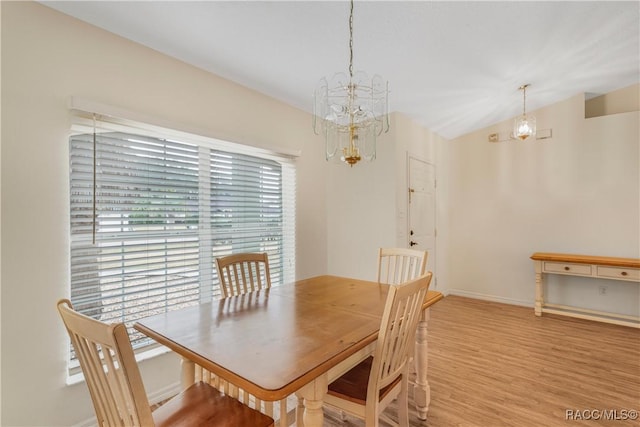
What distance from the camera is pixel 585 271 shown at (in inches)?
135

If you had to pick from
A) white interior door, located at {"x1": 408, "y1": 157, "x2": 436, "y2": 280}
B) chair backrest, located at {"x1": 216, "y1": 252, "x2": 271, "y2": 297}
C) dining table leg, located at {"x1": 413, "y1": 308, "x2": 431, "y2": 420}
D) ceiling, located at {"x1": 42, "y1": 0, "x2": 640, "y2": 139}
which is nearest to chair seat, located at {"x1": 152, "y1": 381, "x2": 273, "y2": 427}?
chair backrest, located at {"x1": 216, "y1": 252, "x2": 271, "y2": 297}

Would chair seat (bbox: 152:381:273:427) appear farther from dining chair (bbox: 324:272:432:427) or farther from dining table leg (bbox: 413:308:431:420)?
dining table leg (bbox: 413:308:431:420)

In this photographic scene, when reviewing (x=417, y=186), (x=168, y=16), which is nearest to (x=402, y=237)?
(x=417, y=186)

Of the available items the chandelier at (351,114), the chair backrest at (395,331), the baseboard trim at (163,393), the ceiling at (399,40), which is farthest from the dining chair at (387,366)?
the ceiling at (399,40)

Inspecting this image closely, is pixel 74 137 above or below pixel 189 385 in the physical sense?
above

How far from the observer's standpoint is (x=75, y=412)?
5.90 ft

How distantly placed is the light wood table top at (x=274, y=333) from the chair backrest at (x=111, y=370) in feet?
0.82

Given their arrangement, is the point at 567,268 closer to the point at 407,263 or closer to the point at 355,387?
the point at 407,263

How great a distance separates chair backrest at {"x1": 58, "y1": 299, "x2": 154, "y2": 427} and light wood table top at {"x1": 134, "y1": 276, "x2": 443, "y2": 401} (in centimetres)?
25

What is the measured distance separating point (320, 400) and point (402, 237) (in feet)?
8.85

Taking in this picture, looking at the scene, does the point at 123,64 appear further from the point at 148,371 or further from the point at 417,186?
the point at 417,186

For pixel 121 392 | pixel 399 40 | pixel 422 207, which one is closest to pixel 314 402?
pixel 121 392
